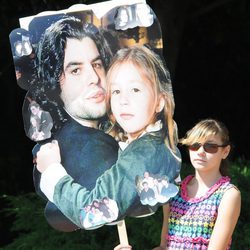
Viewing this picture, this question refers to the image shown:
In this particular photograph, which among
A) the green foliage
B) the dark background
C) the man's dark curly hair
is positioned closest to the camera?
the man's dark curly hair

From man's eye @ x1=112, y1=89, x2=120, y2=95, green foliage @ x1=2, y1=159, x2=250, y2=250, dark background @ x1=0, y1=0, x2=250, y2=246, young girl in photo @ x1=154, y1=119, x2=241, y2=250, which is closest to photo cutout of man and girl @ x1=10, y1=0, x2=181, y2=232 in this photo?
man's eye @ x1=112, y1=89, x2=120, y2=95

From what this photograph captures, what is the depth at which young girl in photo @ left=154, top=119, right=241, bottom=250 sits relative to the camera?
11.3 feet

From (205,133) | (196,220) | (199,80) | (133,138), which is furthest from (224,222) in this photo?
(199,80)

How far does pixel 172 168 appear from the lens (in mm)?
3803

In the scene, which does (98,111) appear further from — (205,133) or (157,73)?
(205,133)

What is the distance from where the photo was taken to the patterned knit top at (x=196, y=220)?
3.47 m

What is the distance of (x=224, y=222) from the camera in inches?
A: 135

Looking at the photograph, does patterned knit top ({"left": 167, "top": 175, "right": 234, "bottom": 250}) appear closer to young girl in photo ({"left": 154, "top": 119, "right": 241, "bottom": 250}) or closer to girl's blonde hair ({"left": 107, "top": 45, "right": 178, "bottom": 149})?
young girl in photo ({"left": 154, "top": 119, "right": 241, "bottom": 250})

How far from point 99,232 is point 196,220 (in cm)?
199

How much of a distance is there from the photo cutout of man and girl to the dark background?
313cm

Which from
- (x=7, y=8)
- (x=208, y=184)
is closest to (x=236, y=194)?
(x=208, y=184)

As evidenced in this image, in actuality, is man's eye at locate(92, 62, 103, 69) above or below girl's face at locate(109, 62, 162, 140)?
above

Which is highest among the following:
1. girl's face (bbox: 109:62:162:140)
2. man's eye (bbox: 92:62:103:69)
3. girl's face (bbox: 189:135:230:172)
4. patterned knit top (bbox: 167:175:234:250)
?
man's eye (bbox: 92:62:103:69)

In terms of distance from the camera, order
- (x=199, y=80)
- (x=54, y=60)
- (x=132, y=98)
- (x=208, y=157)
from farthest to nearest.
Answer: (x=199, y=80) → (x=54, y=60) → (x=132, y=98) → (x=208, y=157)
